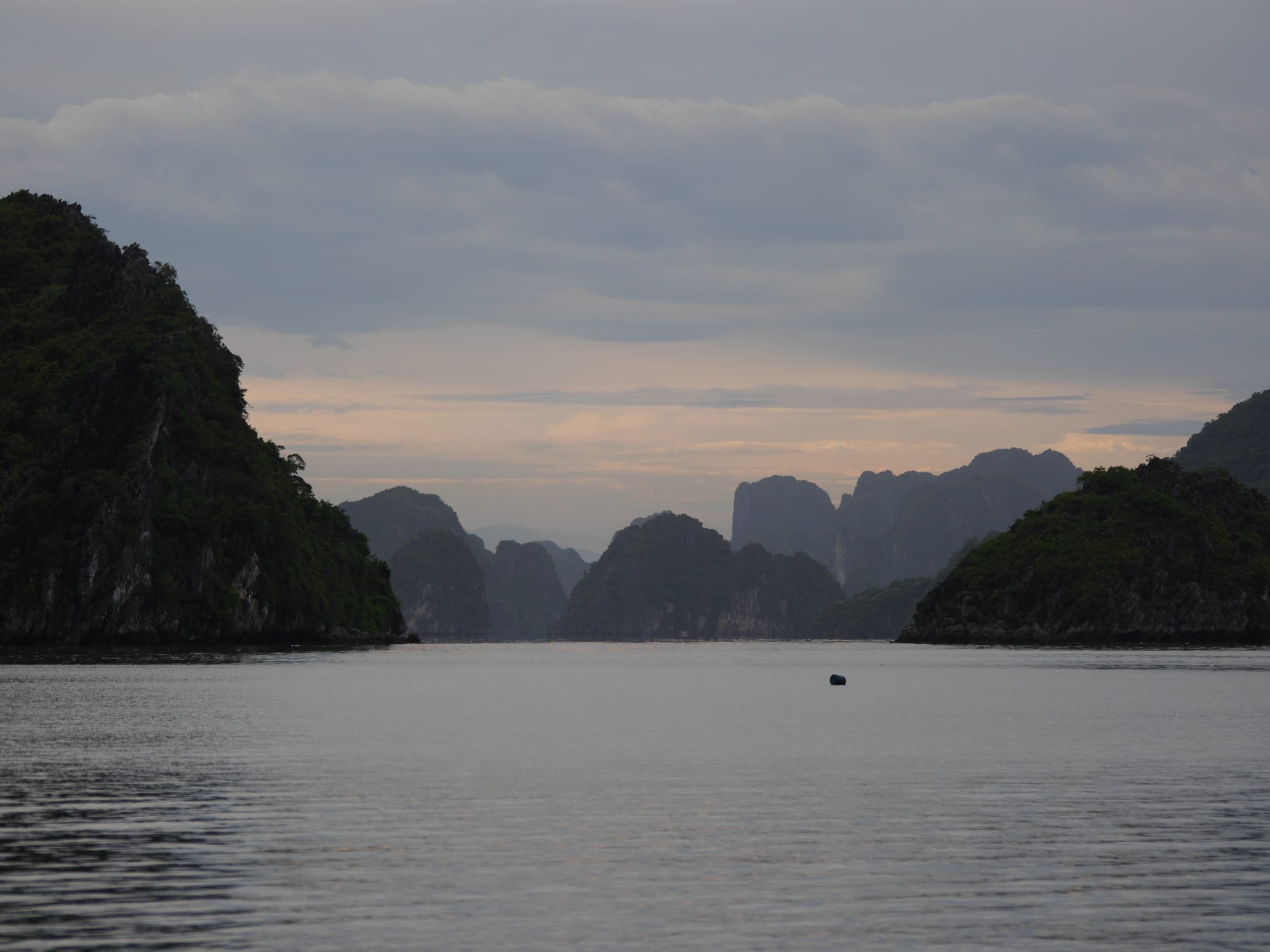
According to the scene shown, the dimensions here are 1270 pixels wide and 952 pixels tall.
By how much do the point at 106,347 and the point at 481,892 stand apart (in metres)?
166

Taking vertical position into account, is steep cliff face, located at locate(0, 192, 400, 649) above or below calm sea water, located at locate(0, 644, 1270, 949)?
above

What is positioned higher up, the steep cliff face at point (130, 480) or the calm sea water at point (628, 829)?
the steep cliff face at point (130, 480)

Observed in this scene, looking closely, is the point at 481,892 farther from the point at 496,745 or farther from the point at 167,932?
the point at 496,745

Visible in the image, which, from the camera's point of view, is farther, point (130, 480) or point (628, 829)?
point (130, 480)

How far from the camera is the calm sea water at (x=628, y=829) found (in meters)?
19.8

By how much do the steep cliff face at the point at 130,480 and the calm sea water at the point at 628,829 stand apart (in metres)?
90.5

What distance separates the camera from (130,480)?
156 m

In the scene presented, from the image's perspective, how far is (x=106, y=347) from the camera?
570ft

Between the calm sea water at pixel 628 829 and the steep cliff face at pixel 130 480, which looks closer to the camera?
the calm sea water at pixel 628 829

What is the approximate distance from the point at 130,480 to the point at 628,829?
5501 inches

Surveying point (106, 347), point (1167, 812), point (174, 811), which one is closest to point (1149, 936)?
point (1167, 812)

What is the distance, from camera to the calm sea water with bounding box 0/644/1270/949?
1981 centimetres

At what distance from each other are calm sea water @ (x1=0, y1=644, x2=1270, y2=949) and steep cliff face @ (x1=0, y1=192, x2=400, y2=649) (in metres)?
90.5

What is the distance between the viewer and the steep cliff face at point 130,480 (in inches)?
5930
